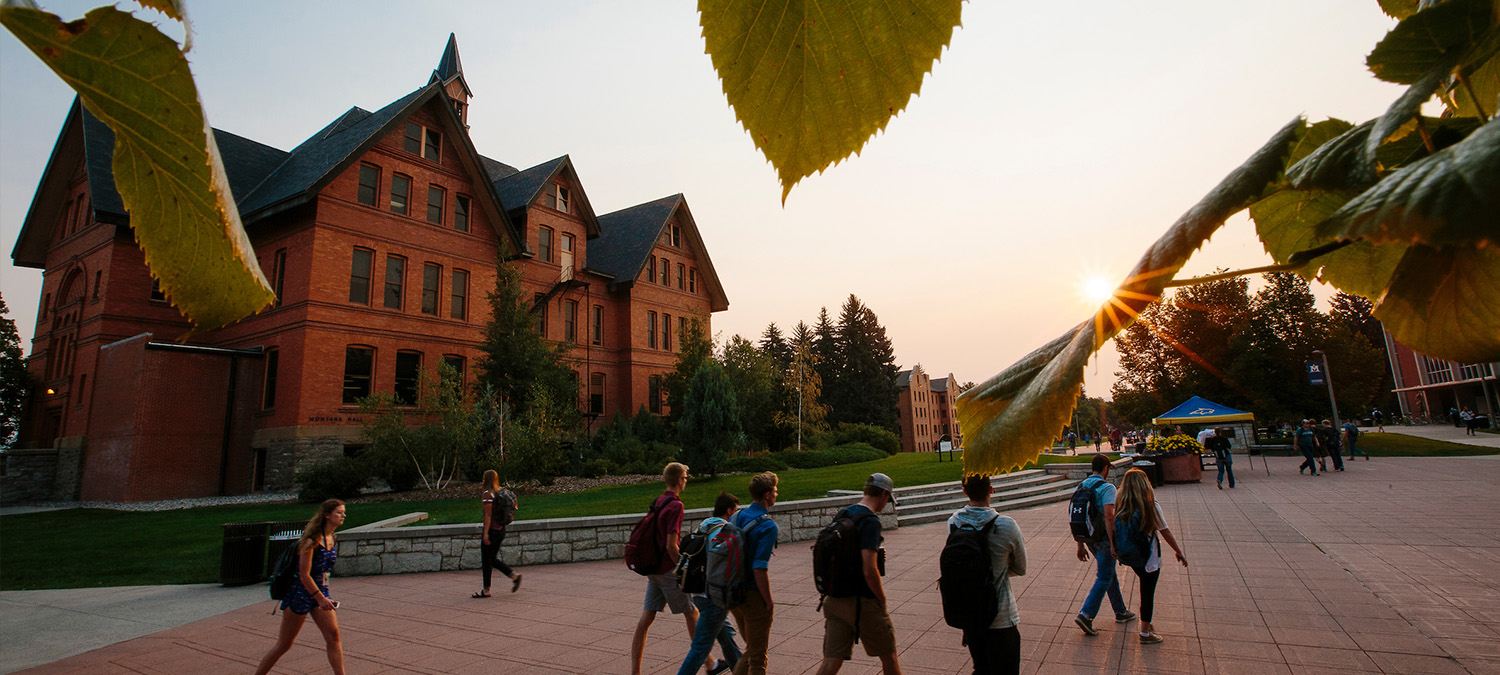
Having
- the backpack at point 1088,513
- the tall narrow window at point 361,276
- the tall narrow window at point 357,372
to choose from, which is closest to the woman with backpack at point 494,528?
the backpack at point 1088,513

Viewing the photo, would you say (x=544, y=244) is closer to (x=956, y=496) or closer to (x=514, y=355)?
(x=514, y=355)

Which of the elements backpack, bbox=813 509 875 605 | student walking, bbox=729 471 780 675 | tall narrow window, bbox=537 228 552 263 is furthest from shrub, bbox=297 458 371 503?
backpack, bbox=813 509 875 605

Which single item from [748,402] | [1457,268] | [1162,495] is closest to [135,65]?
[1457,268]

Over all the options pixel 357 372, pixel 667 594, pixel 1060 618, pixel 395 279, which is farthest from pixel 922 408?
pixel 667 594

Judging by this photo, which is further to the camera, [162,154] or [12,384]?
[12,384]

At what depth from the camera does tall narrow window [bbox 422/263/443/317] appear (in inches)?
1092

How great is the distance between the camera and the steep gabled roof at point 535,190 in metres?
33.5

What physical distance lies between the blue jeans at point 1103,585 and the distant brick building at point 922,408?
232 feet

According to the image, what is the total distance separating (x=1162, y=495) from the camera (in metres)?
19.2

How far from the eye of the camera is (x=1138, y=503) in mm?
7391

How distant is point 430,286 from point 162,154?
30.4 m

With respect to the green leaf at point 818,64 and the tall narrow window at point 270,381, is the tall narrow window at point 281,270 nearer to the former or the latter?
the tall narrow window at point 270,381

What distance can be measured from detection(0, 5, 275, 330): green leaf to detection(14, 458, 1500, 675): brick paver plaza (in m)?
7.02

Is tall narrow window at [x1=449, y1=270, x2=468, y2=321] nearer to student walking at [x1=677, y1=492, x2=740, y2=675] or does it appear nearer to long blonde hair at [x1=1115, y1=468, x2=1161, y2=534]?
student walking at [x1=677, y1=492, x2=740, y2=675]
